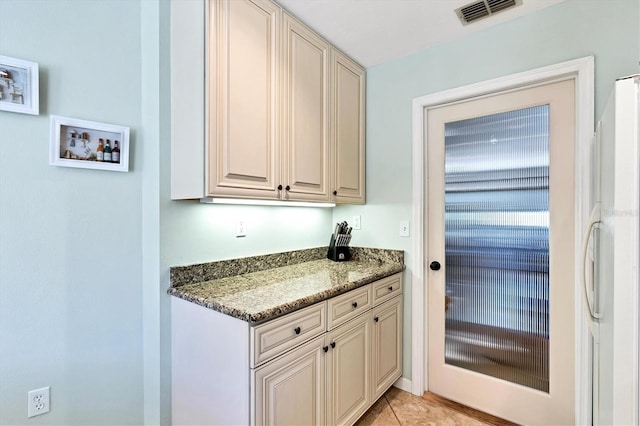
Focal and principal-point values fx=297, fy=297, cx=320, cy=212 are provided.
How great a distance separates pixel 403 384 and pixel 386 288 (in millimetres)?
836

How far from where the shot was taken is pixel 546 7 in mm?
1765

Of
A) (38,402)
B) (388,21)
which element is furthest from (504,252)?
(38,402)

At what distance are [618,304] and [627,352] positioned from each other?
13 centimetres

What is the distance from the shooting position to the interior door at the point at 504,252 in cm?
179

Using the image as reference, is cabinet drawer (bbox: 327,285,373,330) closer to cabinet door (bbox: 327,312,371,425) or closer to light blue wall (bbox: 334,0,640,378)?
cabinet door (bbox: 327,312,371,425)

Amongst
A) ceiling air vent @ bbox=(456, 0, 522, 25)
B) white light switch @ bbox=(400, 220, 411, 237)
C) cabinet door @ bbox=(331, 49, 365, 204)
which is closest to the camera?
ceiling air vent @ bbox=(456, 0, 522, 25)

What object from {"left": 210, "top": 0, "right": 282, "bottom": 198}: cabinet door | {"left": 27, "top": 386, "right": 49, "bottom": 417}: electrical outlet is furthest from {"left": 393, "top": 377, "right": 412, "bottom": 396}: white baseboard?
{"left": 27, "top": 386, "right": 49, "bottom": 417}: electrical outlet

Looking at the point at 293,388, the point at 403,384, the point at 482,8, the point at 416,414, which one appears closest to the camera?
the point at 293,388

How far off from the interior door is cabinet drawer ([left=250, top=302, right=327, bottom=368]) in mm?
1139

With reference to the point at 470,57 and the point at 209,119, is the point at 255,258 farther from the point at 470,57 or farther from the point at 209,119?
the point at 470,57

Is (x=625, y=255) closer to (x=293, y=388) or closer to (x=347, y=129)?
(x=293, y=388)

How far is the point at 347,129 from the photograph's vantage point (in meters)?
2.30

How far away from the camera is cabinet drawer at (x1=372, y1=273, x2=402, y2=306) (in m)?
1.98

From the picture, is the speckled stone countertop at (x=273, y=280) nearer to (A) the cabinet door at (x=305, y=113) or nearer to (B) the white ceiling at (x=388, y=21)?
(A) the cabinet door at (x=305, y=113)
